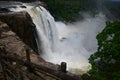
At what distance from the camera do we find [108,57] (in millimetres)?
8812

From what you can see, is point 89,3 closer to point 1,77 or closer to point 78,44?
point 78,44

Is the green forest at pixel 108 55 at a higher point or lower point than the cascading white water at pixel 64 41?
lower

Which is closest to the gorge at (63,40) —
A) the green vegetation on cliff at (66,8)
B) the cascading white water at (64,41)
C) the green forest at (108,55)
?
the cascading white water at (64,41)

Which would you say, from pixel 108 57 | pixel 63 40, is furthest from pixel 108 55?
pixel 63 40

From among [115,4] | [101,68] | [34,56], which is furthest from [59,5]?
[101,68]

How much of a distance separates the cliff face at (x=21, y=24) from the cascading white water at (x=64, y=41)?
5.39 ft

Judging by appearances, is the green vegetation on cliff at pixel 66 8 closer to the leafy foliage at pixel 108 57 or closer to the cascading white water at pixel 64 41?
the cascading white water at pixel 64 41

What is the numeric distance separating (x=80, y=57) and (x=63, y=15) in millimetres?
9776

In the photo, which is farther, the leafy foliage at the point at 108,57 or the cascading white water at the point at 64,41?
the cascading white water at the point at 64,41

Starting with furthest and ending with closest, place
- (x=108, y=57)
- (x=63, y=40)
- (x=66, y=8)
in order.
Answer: (x=66, y=8), (x=63, y=40), (x=108, y=57)

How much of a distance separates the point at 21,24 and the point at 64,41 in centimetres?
757

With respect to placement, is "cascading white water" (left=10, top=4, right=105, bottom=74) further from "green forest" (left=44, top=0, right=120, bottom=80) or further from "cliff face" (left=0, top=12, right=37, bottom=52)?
"green forest" (left=44, top=0, right=120, bottom=80)

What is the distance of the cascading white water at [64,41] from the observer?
60.4 feet

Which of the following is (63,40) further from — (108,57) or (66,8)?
(108,57)
